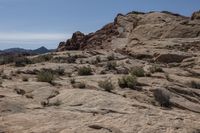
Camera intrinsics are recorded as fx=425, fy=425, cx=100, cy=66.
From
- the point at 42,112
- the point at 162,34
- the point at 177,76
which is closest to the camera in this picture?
the point at 42,112

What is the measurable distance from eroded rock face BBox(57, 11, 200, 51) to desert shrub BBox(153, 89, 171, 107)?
17.2 m

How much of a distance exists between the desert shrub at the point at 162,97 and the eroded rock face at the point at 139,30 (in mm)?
17172

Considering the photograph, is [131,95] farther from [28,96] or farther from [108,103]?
[28,96]

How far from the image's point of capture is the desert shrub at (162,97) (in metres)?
14.6

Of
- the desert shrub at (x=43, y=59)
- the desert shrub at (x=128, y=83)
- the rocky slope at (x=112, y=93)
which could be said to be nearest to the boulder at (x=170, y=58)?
the rocky slope at (x=112, y=93)

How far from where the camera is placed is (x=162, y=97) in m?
14.9

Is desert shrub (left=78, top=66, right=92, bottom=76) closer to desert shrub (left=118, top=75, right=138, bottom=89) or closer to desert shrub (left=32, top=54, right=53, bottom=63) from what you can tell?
desert shrub (left=118, top=75, right=138, bottom=89)

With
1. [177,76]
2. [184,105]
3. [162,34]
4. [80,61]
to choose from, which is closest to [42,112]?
[184,105]

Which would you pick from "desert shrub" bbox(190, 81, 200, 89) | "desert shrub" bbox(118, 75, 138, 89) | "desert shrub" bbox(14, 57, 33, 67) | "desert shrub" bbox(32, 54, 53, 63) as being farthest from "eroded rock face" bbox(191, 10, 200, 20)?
"desert shrub" bbox(118, 75, 138, 89)

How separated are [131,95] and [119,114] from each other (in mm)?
3181

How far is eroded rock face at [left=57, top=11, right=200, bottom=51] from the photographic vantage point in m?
32.5

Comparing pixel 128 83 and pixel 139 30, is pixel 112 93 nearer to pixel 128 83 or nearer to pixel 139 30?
pixel 128 83

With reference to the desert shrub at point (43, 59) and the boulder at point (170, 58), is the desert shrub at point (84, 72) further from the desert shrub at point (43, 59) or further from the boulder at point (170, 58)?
the boulder at point (170, 58)

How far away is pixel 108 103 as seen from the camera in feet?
44.0
